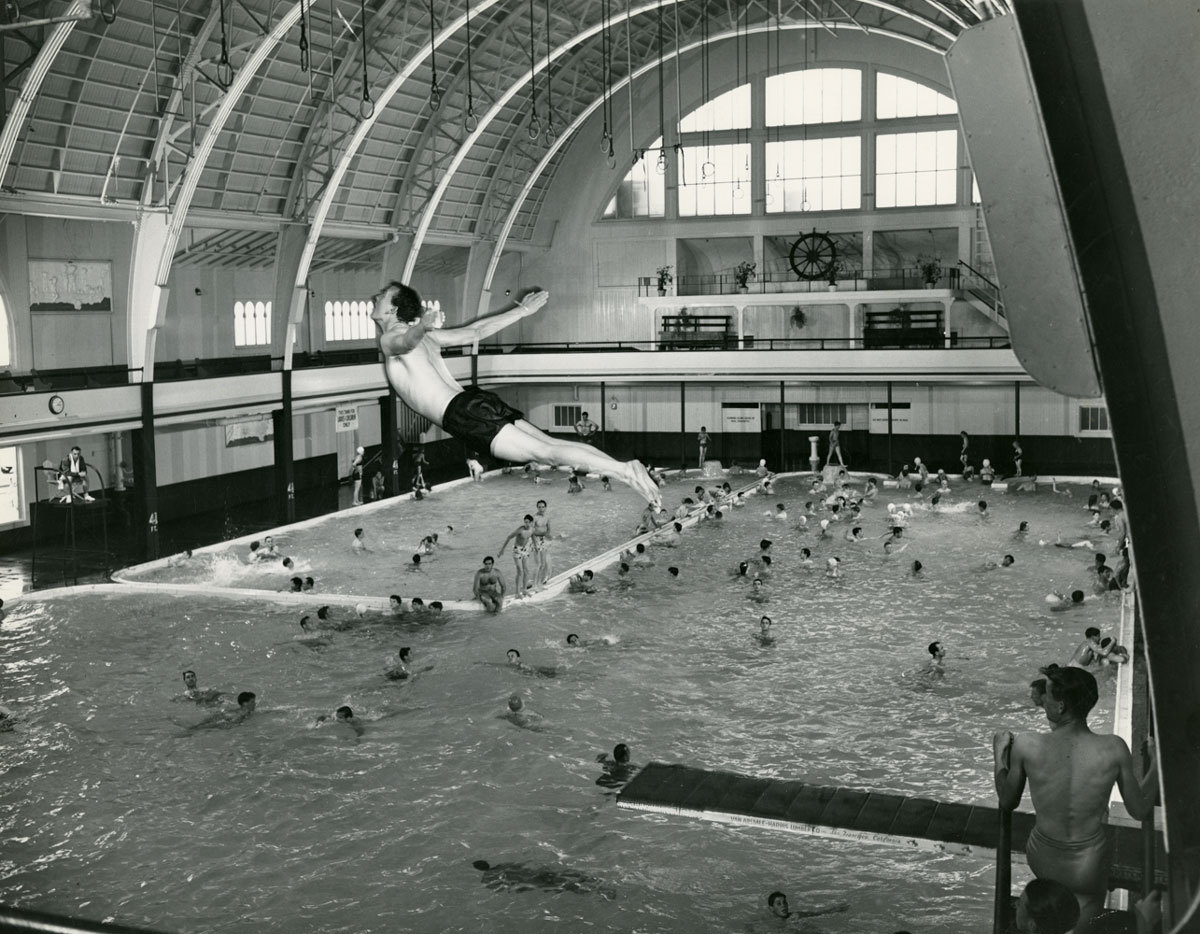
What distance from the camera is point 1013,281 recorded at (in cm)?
285

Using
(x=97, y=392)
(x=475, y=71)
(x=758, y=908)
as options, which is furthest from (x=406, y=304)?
(x=475, y=71)

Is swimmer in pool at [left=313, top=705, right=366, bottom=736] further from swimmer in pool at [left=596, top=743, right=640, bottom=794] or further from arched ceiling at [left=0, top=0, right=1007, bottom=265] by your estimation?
arched ceiling at [left=0, top=0, right=1007, bottom=265]

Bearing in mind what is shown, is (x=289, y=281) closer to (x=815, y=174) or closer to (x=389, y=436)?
(x=389, y=436)

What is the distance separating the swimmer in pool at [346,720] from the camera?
49.8 feet

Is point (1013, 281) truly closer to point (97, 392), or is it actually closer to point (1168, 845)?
point (1168, 845)

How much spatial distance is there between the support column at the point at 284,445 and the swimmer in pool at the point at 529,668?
1531cm

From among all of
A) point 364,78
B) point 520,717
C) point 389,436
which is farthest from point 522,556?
point 389,436

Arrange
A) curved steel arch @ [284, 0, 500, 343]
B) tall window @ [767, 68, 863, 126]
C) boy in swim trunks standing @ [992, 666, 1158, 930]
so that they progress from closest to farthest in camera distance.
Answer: boy in swim trunks standing @ [992, 666, 1158, 930]
curved steel arch @ [284, 0, 500, 343]
tall window @ [767, 68, 863, 126]

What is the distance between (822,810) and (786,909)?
944mm

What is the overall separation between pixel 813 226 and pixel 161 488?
926 inches

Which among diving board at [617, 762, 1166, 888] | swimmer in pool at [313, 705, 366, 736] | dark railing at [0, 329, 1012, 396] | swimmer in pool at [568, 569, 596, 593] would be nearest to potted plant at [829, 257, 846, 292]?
dark railing at [0, 329, 1012, 396]

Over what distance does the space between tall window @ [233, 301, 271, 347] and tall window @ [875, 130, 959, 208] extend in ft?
68.7

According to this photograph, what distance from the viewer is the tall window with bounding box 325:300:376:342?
129ft

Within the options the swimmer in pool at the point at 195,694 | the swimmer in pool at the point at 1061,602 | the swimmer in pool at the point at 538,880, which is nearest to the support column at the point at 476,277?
the swimmer in pool at the point at 1061,602
